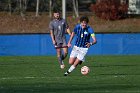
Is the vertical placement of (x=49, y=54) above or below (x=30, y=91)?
below

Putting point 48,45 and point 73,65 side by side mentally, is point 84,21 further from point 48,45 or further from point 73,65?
point 48,45

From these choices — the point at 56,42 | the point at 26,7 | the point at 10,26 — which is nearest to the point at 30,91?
the point at 56,42

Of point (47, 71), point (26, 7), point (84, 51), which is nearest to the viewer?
point (84, 51)

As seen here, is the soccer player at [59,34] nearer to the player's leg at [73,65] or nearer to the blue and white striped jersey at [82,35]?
the player's leg at [73,65]

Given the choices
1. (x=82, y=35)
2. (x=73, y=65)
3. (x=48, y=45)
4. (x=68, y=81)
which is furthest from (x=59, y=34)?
(x=48, y=45)

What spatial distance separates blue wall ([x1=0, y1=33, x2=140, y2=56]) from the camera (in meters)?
33.3

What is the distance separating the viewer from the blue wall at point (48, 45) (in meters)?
33.3

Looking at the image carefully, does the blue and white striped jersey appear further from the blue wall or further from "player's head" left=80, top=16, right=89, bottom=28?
the blue wall

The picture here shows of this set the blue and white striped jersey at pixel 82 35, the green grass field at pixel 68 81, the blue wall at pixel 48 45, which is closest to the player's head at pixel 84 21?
the blue and white striped jersey at pixel 82 35

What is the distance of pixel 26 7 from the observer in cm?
5297

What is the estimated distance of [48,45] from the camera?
3353 cm

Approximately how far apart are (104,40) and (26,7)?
66.2ft

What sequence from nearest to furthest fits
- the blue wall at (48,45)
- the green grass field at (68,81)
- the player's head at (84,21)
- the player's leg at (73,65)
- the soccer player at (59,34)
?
the green grass field at (68,81), the player's head at (84,21), the player's leg at (73,65), the soccer player at (59,34), the blue wall at (48,45)

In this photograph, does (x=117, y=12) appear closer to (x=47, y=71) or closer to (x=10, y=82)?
(x=47, y=71)
